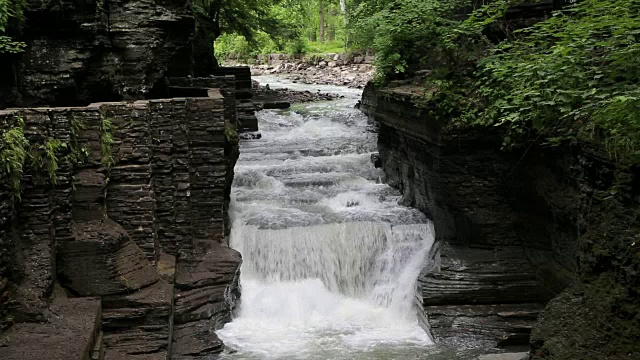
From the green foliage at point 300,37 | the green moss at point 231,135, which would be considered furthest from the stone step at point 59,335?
the green foliage at point 300,37

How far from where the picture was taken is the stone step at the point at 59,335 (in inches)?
238

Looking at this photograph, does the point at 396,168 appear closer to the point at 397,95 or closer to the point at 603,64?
the point at 397,95

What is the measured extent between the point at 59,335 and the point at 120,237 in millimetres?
1719

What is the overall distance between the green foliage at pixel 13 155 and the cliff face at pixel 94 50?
4977mm

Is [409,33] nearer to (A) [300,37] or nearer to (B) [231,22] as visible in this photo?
(B) [231,22]

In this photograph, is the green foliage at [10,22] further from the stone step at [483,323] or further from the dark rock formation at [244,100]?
the stone step at [483,323]

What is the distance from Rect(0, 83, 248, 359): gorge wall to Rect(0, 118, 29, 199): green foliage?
0.08 meters

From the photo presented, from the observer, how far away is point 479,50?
11.2 metres

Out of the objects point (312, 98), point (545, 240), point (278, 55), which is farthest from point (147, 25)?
point (278, 55)

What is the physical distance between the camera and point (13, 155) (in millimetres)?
6699

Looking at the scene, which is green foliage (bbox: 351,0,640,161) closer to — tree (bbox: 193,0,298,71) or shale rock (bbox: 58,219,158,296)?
shale rock (bbox: 58,219,158,296)

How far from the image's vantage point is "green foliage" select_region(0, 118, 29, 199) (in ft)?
21.7

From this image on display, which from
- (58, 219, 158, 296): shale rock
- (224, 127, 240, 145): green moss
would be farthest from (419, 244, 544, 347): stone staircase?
(58, 219, 158, 296): shale rock

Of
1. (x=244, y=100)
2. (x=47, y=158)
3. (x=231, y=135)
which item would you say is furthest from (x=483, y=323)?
(x=244, y=100)
